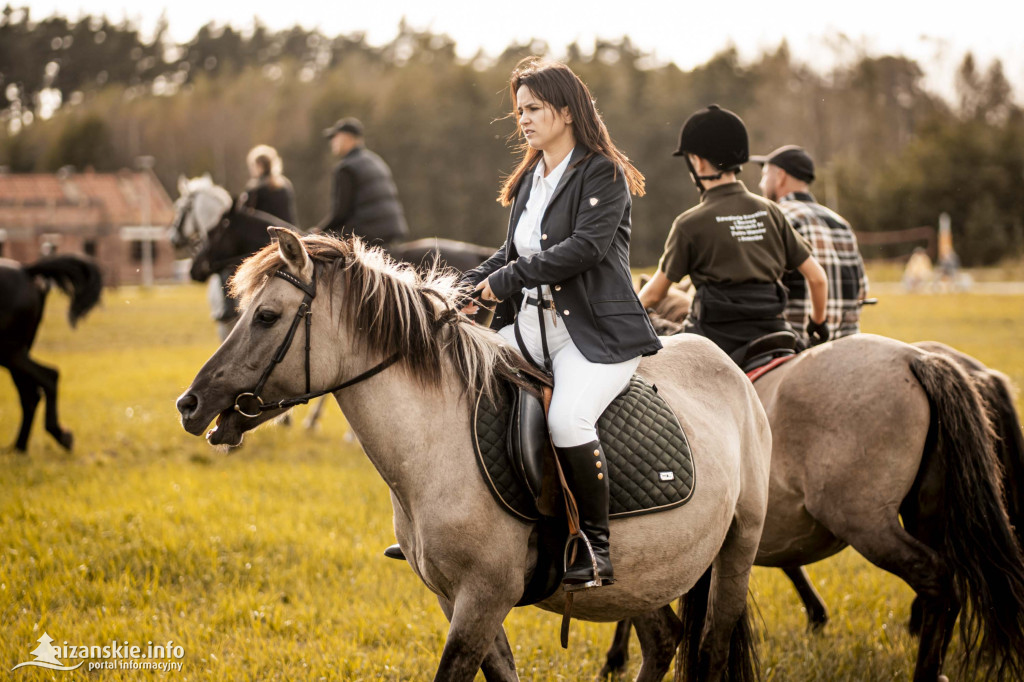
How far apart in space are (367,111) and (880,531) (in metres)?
58.9

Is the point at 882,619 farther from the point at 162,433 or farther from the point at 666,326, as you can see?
the point at 162,433

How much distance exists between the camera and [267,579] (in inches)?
210

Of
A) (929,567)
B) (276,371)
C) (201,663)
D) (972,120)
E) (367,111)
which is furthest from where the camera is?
(367,111)

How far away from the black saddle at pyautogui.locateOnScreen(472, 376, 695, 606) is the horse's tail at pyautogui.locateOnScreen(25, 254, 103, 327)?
8.56 meters

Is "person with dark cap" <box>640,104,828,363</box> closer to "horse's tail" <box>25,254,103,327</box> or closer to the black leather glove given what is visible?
the black leather glove

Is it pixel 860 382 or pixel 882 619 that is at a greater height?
pixel 860 382

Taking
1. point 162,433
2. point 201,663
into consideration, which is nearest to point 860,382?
point 201,663

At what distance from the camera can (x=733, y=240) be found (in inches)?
161

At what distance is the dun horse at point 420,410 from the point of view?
110 inches

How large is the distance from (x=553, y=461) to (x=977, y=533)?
2.33 metres

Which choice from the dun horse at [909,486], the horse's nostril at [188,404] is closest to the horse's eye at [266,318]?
the horse's nostril at [188,404]

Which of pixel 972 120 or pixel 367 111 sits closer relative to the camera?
pixel 972 120

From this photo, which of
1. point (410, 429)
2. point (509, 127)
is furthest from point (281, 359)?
point (509, 127)

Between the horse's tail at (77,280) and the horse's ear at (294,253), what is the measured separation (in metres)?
8.28
